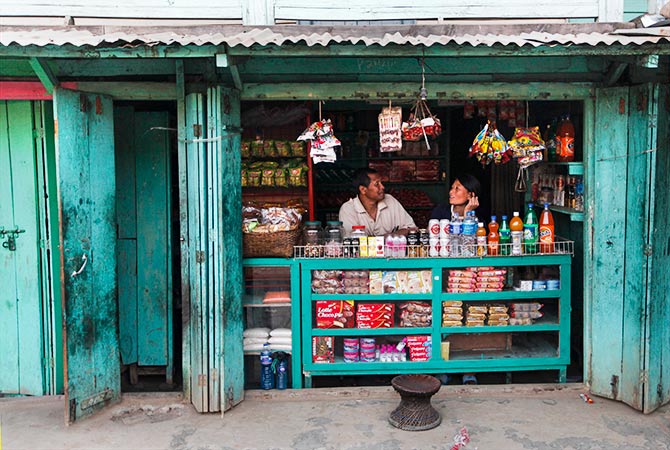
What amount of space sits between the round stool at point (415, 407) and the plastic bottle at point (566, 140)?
2.35m

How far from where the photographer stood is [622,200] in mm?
5000

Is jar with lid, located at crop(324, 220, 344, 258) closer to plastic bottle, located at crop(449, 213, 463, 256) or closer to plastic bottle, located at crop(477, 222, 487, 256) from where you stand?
plastic bottle, located at crop(449, 213, 463, 256)

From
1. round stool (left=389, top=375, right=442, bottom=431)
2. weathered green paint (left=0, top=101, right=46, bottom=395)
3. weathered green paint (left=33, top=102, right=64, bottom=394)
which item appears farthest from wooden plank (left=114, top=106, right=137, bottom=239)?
round stool (left=389, top=375, right=442, bottom=431)

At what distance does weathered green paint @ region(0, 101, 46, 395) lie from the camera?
17.1ft

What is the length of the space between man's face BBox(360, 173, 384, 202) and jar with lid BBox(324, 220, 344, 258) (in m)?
0.42

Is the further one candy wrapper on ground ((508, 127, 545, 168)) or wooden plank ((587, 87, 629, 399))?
candy wrapper on ground ((508, 127, 545, 168))

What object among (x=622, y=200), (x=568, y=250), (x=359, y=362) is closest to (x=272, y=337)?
(x=359, y=362)

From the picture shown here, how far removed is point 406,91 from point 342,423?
269cm

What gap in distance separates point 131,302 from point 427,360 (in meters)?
2.74

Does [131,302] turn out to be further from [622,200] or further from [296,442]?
[622,200]

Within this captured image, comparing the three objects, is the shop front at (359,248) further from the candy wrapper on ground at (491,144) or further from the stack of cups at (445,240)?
the candy wrapper on ground at (491,144)

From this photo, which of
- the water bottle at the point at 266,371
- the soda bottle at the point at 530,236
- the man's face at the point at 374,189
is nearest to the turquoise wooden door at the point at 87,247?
the water bottle at the point at 266,371

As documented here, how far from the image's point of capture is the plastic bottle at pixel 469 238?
540 cm

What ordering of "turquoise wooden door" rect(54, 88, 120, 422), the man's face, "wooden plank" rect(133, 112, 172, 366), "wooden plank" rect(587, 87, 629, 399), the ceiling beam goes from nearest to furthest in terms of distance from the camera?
the ceiling beam < "turquoise wooden door" rect(54, 88, 120, 422) < "wooden plank" rect(587, 87, 629, 399) < "wooden plank" rect(133, 112, 172, 366) < the man's face
